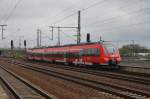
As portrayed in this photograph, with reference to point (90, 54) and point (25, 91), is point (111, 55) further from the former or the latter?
point (25, 91)

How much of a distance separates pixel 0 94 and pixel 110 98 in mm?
5478

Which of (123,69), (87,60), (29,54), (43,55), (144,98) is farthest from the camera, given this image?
(29,54)

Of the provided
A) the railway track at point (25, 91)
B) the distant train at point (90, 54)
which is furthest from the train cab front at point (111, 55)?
the railway track at point (25, 91)

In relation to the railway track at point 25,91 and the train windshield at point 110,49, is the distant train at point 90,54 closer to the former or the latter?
the train windshield at point 110,49

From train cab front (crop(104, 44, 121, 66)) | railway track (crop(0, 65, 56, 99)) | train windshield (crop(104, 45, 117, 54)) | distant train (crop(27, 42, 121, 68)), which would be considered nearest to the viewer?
railway track (crop(0, 65, 56, 99))

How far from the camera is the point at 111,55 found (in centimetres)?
4097

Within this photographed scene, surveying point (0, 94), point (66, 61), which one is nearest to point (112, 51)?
point (66, 61)

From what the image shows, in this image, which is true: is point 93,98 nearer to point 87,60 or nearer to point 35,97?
point 35,97

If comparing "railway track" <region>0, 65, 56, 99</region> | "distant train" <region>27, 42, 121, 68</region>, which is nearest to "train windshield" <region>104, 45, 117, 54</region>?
"distant train" <region>27, 42, 121, 68</region>

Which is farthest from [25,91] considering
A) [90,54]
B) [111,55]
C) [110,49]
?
[90,54]

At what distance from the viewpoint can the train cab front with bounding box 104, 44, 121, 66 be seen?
40.6m

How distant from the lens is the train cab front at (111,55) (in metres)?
40.6

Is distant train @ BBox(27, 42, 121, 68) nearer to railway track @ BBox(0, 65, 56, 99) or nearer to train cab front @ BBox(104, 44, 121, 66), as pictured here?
train cab front @ BBox(104, 44, 121, 66)

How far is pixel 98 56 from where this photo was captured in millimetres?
41188
